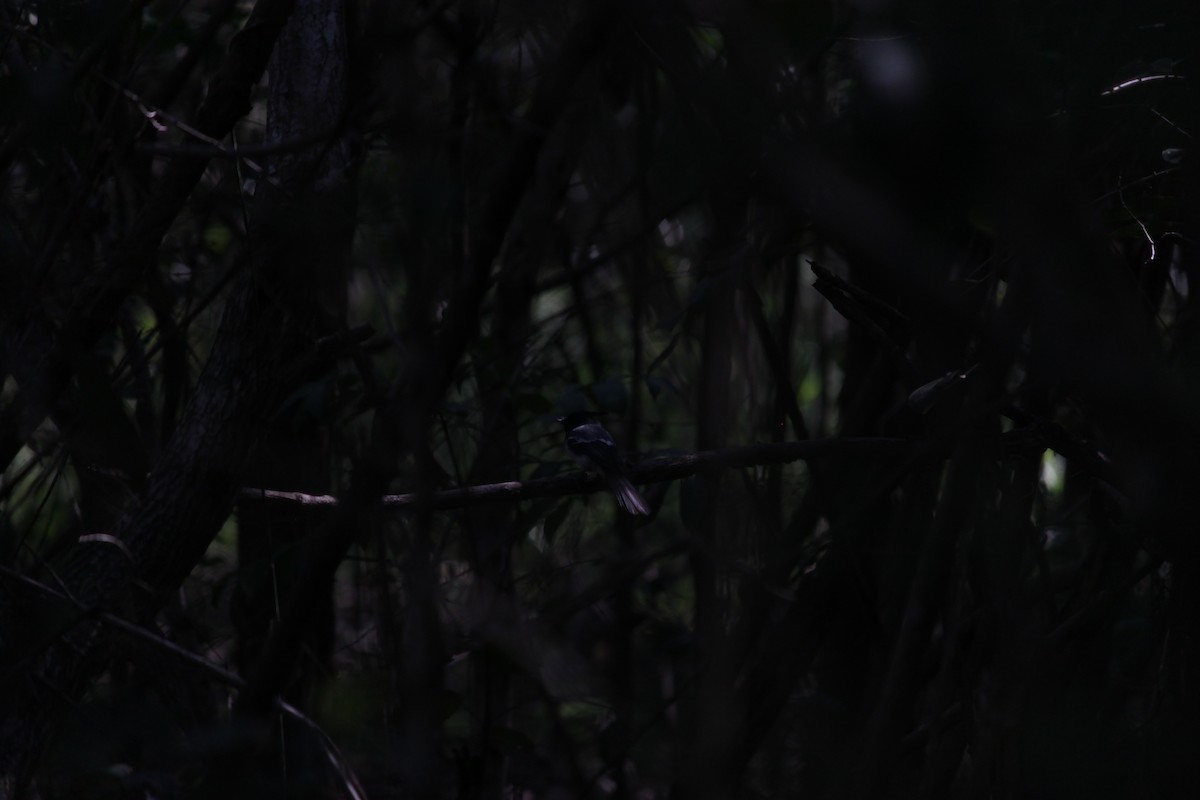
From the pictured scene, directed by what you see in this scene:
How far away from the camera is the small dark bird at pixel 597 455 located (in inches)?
139

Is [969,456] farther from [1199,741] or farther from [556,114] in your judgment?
[556,114]

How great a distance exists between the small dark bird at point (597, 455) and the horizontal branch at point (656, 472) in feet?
1.79

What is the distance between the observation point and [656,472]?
272 cm

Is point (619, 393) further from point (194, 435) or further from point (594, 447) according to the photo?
point (194, 435)

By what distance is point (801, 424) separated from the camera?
11.9 ft

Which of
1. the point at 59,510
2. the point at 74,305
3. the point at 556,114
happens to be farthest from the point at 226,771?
the point at 59,510

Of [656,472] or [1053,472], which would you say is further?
[1053,472]

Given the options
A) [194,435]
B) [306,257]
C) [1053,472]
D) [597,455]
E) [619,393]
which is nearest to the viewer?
[306,257]

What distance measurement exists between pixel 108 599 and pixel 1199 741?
2.46 m

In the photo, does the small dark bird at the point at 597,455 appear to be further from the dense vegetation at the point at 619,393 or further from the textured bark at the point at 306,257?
the textured bark at the point at 306,257

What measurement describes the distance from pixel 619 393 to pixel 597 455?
0.52 meters

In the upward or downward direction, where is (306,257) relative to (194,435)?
upward

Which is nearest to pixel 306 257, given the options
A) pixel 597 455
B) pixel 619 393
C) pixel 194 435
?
pixel 194 435

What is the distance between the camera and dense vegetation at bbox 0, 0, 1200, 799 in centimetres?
139
